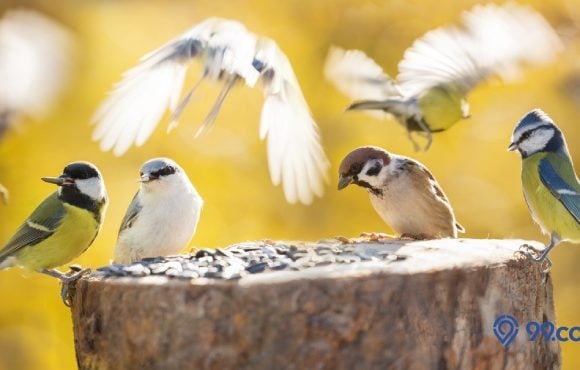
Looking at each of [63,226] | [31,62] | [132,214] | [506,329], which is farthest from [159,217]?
[31,62]

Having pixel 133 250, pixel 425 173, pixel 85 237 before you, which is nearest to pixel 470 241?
pixel 425 173

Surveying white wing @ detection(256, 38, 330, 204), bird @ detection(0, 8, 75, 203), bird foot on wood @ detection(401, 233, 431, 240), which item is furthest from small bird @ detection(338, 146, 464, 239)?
bird @ detection(0, 8, 75, 203)

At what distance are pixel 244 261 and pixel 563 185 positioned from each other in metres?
1.32

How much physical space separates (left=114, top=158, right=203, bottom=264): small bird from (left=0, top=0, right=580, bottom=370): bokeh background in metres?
1.01

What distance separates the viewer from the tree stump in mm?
2455

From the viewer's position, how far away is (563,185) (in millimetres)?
3342

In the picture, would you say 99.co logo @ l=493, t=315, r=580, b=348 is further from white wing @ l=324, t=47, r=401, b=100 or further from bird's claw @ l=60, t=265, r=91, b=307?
white wing @ l=324, t=47, r=401, b=100

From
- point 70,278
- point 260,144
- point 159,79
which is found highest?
point 260,144

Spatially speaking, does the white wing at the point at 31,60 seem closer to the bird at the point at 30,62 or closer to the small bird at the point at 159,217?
the bird at the point at 30,62

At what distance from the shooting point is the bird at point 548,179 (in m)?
3.32

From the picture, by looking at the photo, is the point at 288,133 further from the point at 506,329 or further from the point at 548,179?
the point at 506,329

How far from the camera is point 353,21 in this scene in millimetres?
4883

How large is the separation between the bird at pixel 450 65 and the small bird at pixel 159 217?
3.56ft

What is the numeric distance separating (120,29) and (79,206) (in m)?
1.60
